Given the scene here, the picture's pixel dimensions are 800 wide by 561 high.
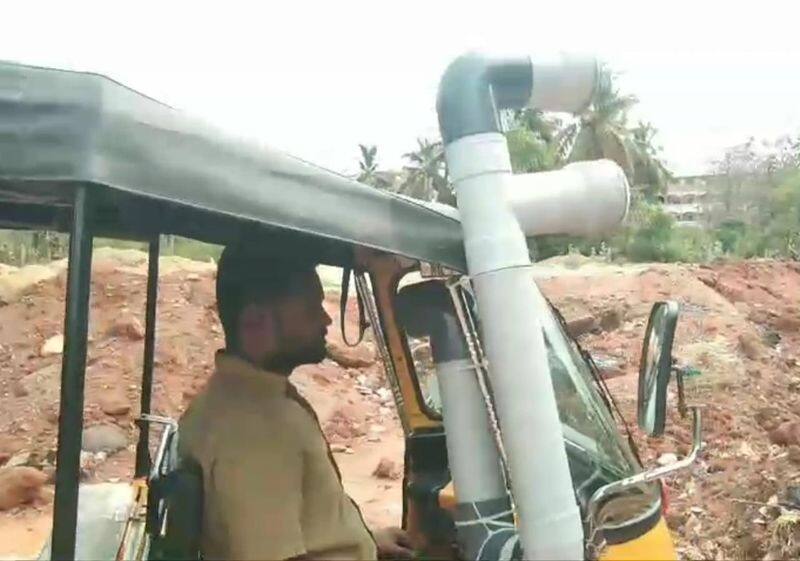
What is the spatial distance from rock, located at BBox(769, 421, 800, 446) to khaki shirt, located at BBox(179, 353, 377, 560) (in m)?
10.9

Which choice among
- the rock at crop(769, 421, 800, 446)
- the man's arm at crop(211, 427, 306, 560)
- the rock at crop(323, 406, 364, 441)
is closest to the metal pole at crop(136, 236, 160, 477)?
the man's arm at crop(211, 427, 306, 560)

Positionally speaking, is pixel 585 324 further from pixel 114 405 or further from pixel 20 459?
pixel 20 459

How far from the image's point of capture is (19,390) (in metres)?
14.0

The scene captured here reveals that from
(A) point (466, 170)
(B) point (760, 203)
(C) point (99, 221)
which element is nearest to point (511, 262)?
(A) point (466, 170)

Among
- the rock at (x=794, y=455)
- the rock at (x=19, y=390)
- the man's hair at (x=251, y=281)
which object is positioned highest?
the man's hair at (x=251, y=281)

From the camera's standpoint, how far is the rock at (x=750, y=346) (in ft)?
59.7

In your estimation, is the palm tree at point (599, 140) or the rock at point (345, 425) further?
the palm tree at point (599, 140)

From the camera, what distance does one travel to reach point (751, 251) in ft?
118

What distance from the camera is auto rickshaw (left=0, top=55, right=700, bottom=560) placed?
1717mm

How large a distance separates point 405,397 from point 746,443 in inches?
379

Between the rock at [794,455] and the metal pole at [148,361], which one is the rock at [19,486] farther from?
the rock at [794,455]

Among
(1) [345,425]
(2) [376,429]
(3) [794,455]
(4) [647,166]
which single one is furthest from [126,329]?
(4) [647,166]

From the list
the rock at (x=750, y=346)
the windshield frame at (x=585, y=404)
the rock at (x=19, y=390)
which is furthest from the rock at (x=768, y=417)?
the windshield frame at (x=585, y=404)

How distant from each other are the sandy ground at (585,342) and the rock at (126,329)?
0.06 feet
